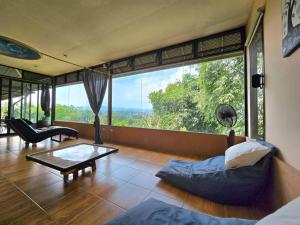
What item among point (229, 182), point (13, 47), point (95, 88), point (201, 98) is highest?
point (13, 47)

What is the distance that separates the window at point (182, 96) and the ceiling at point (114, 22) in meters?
0.83

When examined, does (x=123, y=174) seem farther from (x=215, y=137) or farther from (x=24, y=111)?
(x=24, y=111)

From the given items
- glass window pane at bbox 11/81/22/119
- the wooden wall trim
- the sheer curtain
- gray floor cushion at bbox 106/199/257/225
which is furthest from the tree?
glass window pane at bbox 11/81/22/119

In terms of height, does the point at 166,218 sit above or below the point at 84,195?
above

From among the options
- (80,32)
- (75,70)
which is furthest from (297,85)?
(75,70)

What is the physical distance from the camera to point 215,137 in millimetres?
3330

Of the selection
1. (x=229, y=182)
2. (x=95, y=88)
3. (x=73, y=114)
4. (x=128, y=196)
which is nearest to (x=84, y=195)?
(x=128, y=196)

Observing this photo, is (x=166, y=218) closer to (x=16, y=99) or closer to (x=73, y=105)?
(x=73, y=105)

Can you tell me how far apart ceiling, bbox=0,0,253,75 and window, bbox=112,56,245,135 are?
83 cm

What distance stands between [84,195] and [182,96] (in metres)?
3.23

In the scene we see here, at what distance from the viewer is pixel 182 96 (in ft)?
13.7

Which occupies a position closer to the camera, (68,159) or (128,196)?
(128,196)

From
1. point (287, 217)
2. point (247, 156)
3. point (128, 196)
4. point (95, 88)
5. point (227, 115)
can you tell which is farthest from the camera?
point (95, 88)

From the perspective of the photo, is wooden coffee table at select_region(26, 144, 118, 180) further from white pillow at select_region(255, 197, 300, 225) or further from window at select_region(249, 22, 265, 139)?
window at select_region(249, 22, 265, 139)
